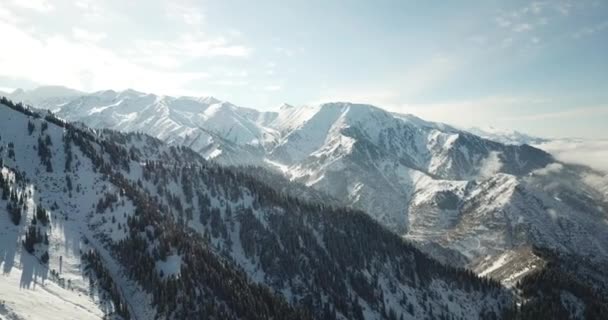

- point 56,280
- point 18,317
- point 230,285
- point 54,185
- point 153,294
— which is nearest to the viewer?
point 18,317

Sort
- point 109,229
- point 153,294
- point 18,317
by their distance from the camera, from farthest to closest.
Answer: point 109,229 → point 153,294 → point 18,317

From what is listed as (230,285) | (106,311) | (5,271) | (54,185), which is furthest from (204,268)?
(54,185)

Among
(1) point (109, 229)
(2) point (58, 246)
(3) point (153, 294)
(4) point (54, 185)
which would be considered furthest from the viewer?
(4) point (54, 185)

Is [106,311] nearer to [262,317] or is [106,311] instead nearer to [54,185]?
[262,317]

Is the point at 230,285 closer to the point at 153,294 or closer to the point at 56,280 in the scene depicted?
the point at 153,294

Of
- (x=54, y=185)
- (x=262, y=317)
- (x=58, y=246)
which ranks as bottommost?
(x=262, y=317)

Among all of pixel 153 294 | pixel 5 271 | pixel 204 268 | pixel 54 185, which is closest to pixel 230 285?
pixel 204 268

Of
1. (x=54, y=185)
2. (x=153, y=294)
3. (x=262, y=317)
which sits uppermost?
(x=54, y=185)

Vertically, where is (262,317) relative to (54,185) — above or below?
below

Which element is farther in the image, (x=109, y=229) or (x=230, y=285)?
(x=109, y=229)
